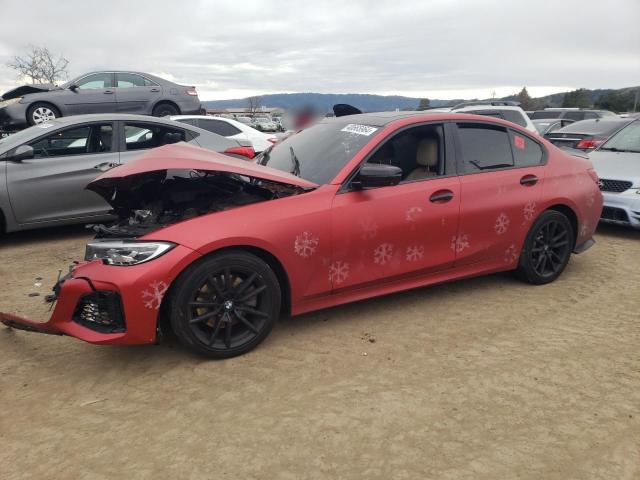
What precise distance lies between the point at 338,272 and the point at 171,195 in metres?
1.42

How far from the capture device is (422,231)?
3936 mm

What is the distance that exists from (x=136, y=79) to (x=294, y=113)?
7.15 m

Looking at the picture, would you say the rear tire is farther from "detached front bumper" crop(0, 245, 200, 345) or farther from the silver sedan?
"detached front bumper" crop(0, 245, 200, 345)

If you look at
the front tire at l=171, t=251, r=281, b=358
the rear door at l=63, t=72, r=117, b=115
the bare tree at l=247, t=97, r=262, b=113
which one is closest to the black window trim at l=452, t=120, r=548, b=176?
the front tire at l=171, t=251, r=281, b=358

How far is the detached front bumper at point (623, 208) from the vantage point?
652 cm

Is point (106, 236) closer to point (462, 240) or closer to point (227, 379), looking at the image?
point (227, 379)

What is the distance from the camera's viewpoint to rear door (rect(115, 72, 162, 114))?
11.2 metres

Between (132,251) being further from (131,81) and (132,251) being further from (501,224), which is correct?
(131,81)

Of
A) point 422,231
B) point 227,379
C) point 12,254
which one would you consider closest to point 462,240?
point 422,231

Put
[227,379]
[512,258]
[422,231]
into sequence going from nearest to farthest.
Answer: [227,379] < [422,231] < [512,258]

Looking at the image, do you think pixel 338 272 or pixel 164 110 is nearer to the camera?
pixel 338 272

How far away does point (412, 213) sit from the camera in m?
3.87

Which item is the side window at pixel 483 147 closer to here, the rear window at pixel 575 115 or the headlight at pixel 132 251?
the headlight at pixel 132 251

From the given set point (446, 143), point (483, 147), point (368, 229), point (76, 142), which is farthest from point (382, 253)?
point (76, 142)
